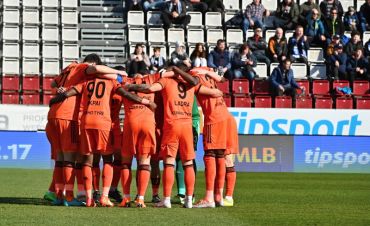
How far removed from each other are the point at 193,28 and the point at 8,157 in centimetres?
796

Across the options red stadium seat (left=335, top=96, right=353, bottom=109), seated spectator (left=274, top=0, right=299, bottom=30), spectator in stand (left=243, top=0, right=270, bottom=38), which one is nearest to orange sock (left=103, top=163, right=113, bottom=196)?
red stadium seat (left=335, top=96, right=353, bottom=109)

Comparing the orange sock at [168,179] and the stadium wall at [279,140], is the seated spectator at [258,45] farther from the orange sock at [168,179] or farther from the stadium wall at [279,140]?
the orange sock at [168,179]

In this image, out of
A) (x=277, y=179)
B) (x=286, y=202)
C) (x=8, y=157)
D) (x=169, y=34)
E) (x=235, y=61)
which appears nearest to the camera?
(x=286, y=202)

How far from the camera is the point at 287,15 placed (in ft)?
109

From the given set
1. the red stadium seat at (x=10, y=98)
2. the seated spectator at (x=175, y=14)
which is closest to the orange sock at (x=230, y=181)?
the red stadium seat at (x=10, y=98)

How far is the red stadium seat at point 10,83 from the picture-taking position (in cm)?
2966

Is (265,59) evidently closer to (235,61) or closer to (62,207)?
(235,61)

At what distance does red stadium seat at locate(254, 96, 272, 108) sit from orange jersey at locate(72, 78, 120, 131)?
14393 mm

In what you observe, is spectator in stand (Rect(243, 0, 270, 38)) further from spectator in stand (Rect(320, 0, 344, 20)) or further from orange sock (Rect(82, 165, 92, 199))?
orange sock (Rect(82, 165, 92, 199))

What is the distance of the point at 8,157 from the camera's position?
27.4 m

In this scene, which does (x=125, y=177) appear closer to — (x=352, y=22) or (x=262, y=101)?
(x=262, y=101)

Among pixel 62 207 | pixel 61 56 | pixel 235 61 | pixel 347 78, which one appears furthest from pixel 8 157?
pixel 62 207

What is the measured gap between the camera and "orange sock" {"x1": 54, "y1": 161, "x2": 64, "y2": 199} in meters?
15.8

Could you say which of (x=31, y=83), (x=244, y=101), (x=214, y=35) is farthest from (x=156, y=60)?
(x=214, y=35)
